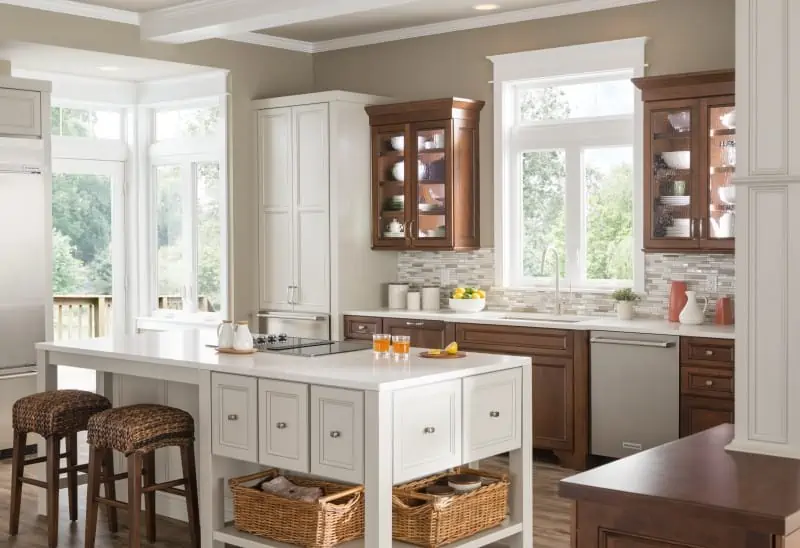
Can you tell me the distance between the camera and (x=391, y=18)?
24.9ft

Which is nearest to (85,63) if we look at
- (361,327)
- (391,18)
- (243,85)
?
(243,85)

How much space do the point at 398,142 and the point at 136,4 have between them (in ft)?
6.81

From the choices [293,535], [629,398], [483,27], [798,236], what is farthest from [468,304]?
[798,236]

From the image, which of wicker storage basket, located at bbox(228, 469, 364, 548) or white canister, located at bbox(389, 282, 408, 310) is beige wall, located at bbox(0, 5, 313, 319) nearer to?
white canister, located at bbox(389, 282, 408, 310)

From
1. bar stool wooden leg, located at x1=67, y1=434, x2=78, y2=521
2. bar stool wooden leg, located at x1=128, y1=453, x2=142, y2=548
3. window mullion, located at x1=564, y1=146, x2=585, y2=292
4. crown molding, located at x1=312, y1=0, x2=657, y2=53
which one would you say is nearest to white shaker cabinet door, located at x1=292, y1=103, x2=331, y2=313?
crown molding, located at x1=312, y1=0, x2=657, y2=53

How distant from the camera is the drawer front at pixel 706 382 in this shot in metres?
5.78

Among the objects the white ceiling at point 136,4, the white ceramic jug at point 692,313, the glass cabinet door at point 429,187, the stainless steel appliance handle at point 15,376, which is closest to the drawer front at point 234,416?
the stainless steel appliance handle at point 15,376

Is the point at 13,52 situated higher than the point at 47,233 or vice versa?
the point at 13,52

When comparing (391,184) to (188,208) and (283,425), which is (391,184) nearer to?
(188,208)

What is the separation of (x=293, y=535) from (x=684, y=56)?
3999mm

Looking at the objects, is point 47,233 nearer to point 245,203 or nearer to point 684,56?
point 245,203

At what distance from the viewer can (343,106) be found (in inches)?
303

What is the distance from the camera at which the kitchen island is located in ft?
13.2

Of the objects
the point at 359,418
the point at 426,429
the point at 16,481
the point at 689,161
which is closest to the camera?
the point at 359,418
